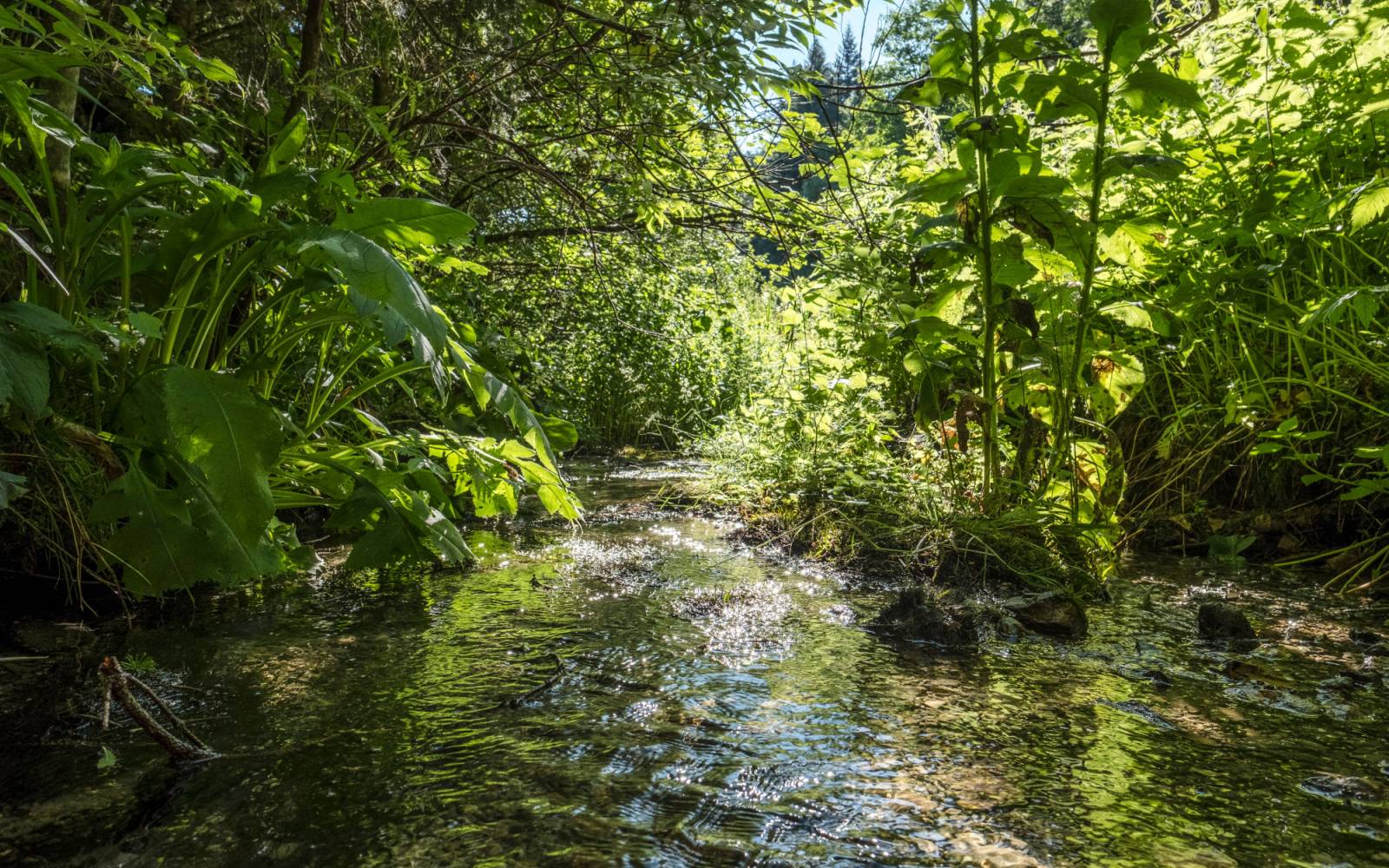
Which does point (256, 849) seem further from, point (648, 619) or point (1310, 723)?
point (1310, 723)

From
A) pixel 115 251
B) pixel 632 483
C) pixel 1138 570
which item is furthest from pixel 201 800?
pixel 632 483

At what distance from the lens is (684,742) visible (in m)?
1.58

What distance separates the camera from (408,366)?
235 centimetres

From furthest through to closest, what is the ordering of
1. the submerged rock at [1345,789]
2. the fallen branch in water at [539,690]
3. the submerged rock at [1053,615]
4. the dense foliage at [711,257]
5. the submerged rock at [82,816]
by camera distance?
the submerged rock at [1053,615] < the dense foliage at [711,257] < the fallen branch in water at [539,690] < the submerged rock at [1345,789] < the submerged rock at [82,816]

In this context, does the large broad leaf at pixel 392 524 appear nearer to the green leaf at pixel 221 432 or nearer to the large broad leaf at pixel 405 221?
the green leaf at pixel 221 432

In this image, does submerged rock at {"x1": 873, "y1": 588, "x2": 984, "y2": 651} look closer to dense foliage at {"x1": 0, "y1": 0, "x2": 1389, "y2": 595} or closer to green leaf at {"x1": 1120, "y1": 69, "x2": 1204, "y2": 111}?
dense foliage at {"x1": 0, "y1": 0, "x2": 1389, "y2": 595}

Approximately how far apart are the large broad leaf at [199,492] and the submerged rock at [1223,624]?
2625mm

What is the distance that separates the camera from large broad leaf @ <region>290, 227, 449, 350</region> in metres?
1.74

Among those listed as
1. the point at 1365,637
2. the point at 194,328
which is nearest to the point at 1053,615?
the point at 1365,637

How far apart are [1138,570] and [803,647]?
1968 millimetres

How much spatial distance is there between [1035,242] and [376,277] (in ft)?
7.80

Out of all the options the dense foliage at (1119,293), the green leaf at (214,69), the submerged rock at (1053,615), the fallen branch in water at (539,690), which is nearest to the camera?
the fallen branch in water at (539,690)

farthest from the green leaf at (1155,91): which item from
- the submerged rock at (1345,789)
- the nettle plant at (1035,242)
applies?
the submerged rock at (1345,789)

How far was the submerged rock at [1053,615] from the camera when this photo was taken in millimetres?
2406
